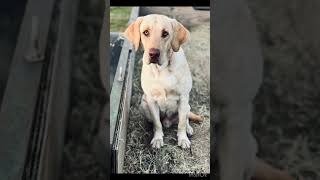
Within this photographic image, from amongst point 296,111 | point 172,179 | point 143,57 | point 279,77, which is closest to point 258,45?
point 279,77

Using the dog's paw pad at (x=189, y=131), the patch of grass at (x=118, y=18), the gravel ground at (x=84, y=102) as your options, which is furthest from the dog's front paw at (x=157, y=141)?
the patch of grass at (x=118, y=18)

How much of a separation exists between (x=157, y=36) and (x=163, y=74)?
0.20 metres

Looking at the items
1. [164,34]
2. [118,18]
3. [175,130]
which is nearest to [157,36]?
[164,34]

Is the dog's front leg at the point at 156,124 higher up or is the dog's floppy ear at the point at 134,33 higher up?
the dog's floppy ear at the point at 134,33

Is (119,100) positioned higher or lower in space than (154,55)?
lower

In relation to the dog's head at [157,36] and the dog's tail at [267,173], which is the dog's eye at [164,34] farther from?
the dog's tail at [267,173]

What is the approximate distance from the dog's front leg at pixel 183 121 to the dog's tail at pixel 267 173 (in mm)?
381

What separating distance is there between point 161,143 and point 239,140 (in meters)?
0.40

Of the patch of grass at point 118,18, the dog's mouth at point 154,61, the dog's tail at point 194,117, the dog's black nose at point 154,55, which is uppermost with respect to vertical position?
the patch of grass at point 118,18

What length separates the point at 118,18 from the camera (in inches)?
105

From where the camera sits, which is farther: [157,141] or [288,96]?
[157,141]

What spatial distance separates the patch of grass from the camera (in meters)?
2.65

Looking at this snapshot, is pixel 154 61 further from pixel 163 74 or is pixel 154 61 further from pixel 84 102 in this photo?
pixel 84 102

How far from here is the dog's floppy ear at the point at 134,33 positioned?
2621 millimetres
